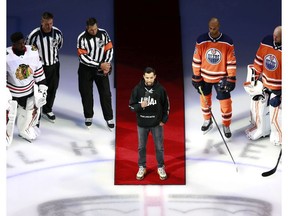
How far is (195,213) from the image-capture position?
340 inches

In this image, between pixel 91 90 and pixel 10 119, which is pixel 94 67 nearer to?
pixel 91 90

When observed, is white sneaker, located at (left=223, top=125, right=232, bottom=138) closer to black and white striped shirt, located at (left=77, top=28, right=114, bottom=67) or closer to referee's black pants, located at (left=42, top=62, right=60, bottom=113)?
black and white striped shirt, located at (left=77, top=28, right=114, bottom=67)

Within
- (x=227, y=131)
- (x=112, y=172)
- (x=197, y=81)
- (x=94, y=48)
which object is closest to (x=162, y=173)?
(x=112, y=172)

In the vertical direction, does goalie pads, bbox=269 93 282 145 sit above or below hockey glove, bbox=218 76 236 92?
below

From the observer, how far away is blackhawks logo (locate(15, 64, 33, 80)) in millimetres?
8977

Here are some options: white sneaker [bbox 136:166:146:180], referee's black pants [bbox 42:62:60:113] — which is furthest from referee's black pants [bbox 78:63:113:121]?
white sneaker [bbox 136:166:146:180]

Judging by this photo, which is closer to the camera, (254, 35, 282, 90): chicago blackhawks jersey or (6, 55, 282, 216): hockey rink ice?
(6, 55, 282, 216): hockey rink ice

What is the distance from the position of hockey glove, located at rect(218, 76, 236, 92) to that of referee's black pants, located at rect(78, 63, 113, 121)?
3.37 ft

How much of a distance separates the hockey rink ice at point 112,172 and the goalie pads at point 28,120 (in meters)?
0.07

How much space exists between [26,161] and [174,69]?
64.5 inches

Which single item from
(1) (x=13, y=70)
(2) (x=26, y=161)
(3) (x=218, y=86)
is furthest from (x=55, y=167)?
(3) (x=218, y=86)

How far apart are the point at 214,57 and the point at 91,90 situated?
1.19 meters

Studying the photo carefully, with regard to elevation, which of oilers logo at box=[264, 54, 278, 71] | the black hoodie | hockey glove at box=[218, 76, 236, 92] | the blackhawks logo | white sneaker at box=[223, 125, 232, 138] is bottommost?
white sneaker at box=[223, 125, 232, 138]
